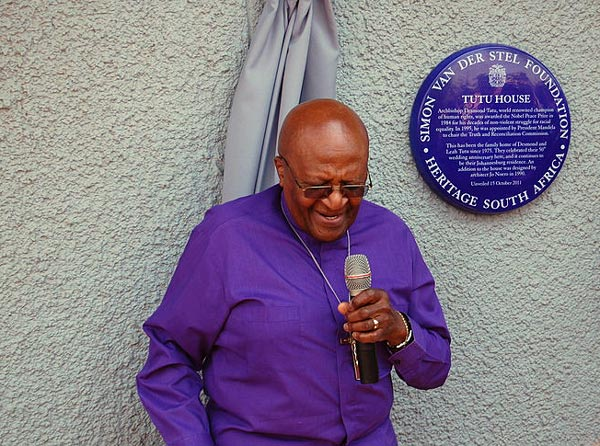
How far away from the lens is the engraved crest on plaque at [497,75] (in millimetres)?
3072

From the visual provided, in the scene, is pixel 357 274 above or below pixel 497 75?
below

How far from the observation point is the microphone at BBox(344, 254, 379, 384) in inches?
73.2

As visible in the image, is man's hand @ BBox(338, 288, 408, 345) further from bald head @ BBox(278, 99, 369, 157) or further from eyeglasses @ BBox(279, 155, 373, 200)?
bald head @ BBox(278, 99, 369, 157)

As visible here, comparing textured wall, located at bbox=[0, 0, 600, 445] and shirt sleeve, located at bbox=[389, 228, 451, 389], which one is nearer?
shirt sleeve, located at bbox=[389, 228, 451, 389]

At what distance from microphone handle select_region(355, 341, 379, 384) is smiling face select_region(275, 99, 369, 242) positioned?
0.44 metres

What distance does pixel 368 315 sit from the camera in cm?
192

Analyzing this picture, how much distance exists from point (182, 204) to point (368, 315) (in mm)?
1134


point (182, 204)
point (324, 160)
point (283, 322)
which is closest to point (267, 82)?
point (182, 204)

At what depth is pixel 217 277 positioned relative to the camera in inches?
85.1

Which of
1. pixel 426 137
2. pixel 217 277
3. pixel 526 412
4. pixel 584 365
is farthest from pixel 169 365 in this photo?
pixel 584 365

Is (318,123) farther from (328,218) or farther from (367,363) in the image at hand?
(367,363)

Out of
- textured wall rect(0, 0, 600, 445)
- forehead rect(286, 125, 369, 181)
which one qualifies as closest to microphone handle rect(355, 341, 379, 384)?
forehead rect(286, 125, 369, 181)

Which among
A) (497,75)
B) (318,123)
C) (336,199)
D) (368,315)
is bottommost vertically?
(368,315)

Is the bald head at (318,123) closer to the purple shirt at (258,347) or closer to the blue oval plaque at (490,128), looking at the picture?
the purple shirt at (258,347)
